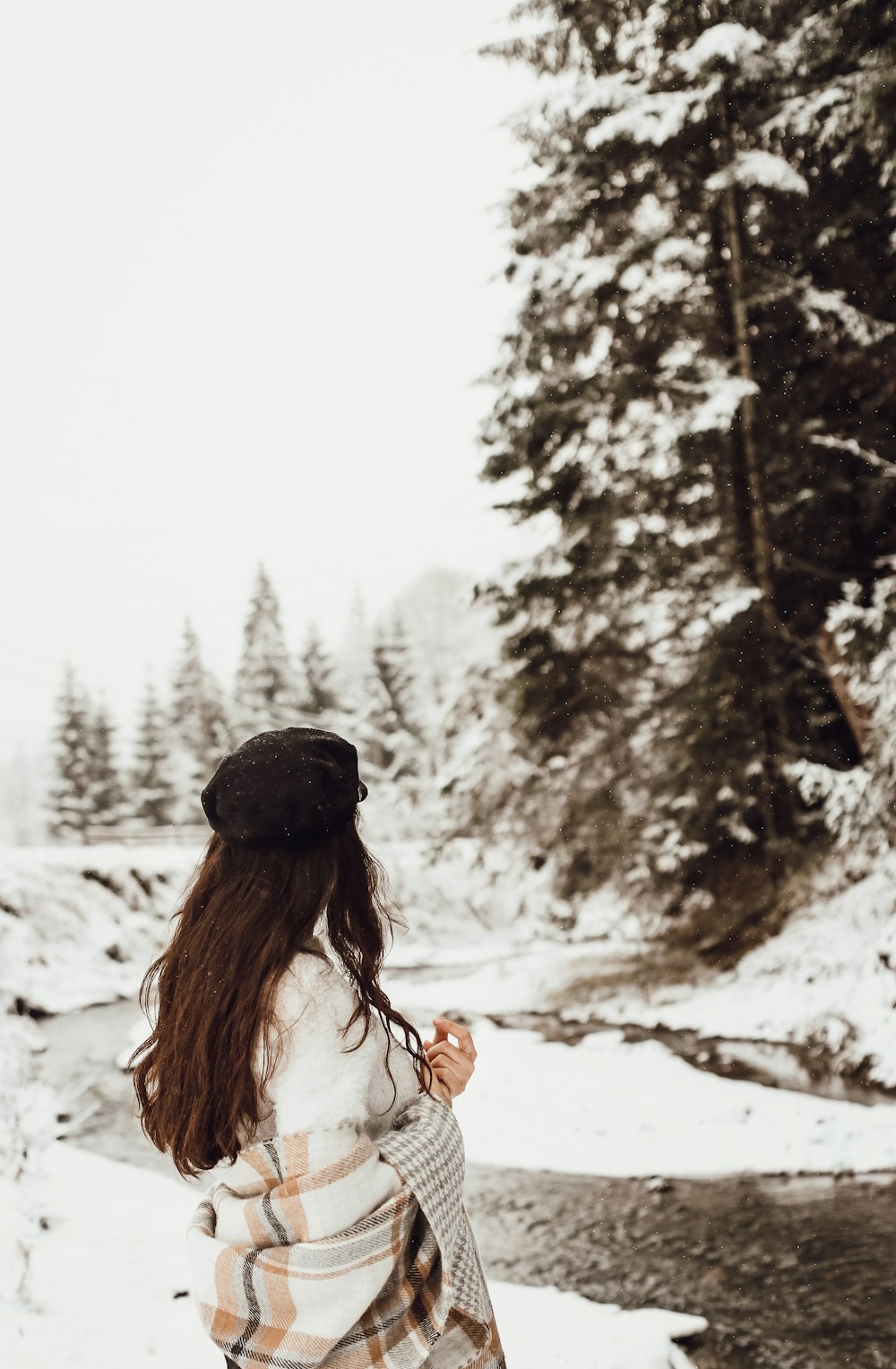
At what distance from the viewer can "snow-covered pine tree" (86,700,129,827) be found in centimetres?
3866

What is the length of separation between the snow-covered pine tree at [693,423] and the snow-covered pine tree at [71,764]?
100 feet

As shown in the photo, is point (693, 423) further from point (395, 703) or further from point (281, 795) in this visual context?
point (395, 703)

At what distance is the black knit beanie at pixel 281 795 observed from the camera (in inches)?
63.5

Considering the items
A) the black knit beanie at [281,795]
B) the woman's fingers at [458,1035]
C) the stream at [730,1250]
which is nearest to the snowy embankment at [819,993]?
the stream at [730,1250]

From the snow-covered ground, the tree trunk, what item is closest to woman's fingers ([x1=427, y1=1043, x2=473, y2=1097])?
the snow-covered ground

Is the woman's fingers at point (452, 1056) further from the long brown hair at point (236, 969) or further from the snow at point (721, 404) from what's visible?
the snow at point (721, 404)

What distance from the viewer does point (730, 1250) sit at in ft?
18.0

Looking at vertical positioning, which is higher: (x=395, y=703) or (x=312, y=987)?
(x=312, y=987)

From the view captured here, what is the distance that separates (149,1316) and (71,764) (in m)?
35.8

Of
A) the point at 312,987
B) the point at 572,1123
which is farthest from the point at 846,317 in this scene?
the point at 312,987

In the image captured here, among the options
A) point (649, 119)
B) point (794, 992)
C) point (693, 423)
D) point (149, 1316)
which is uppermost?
point (649, 119)

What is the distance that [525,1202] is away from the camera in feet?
22.1

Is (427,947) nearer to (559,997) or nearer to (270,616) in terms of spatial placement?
(559,997)

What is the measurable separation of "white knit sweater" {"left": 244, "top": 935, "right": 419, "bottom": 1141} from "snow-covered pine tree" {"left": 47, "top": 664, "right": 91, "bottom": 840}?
38.8 metres
